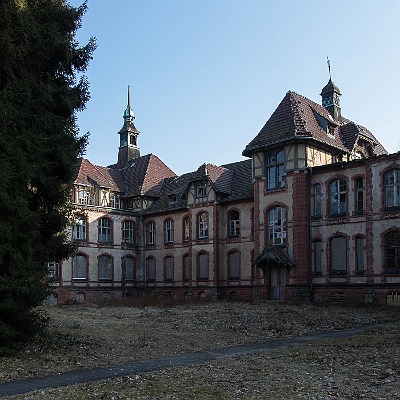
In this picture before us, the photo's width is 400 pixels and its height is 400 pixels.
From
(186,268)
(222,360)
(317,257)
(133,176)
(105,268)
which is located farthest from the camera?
(133,176)

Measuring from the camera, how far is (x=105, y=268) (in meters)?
46.3

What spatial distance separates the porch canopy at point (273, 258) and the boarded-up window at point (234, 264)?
4818mm

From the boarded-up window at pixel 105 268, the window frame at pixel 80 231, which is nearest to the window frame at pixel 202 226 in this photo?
the boarded-up window at pixel 105 268

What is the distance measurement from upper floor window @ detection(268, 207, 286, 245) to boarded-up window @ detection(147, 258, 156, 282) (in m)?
15.0

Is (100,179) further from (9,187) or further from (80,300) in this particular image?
(9,187)

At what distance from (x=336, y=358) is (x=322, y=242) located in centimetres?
2029

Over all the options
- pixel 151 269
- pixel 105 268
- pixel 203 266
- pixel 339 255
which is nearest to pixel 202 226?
pixel 203 266

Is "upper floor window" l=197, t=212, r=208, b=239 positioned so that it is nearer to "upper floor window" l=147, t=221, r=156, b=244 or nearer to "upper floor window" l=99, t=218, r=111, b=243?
"upper floor window" l=147, t=221, r=156, b=244

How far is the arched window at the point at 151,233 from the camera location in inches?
1914

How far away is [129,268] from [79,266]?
5.23 m

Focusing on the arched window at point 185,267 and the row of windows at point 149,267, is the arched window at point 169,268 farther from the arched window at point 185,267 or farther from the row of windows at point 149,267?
the arched window at point 185,267

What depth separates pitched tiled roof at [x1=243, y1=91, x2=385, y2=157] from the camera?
34.9 metres

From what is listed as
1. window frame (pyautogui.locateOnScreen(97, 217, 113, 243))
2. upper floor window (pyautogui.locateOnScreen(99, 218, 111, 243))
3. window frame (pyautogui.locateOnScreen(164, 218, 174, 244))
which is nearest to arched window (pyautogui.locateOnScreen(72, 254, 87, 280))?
window frame (pyautogui.locateOnScreen(97, 217, 113, 243))

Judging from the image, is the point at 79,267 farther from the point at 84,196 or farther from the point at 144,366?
the point at 144,366
